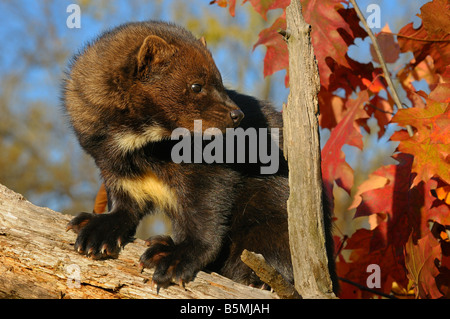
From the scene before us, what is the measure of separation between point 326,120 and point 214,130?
1.27 meters

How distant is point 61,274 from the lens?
9.87ft

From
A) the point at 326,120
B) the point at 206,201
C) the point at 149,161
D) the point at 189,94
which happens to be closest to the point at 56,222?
the point at 149,161

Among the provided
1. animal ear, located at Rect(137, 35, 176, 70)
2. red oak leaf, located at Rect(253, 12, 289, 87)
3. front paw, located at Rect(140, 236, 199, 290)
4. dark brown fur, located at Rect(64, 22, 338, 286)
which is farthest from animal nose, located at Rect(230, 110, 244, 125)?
front paw, located at Rect(140, 236, 199, 290)

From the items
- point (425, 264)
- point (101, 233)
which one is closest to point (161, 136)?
point (101, 233)

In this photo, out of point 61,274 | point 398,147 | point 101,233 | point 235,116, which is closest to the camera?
point 61,274

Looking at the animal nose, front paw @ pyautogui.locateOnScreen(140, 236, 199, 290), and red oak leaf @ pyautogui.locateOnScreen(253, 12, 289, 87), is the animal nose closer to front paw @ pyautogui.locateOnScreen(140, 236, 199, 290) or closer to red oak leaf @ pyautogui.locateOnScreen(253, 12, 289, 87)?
red oak leaf @ pyautogui.locateOnScreen(253, 12, 289, 87)

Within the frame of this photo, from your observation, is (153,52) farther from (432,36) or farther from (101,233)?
(432,36)

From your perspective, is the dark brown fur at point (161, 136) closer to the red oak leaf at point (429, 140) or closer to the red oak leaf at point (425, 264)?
the red oak leaf at point (425, 264)

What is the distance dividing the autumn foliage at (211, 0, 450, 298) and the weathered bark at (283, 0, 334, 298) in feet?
2.73

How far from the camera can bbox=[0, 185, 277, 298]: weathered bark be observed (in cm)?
299

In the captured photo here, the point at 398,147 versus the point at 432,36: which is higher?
the point at 432,36

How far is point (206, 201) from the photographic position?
3.53 meters

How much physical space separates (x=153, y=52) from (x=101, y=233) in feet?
Answer: 4.11
